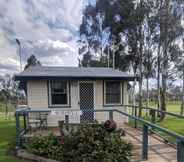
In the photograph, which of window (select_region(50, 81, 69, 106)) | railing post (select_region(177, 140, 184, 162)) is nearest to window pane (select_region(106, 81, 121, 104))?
window (select_region(50, 81, 69, 106))

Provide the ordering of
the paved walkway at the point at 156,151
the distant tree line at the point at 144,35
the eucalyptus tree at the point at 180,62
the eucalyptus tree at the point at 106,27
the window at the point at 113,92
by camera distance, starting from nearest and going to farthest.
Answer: the paved walkway at the point at 156,151, the window at the point at 113,92, the distant tree line at the point at 144,35, the eucalyptus tree at the point at 180,62, the eucalyptus tree at the point at 106,27

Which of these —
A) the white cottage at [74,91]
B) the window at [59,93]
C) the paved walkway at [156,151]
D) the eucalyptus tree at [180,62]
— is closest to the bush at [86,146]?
the paved walkway at [156,151]

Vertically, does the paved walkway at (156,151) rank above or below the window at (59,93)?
below

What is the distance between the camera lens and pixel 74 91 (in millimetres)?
9391

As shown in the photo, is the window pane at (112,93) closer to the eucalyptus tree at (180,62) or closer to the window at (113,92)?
the window at (113,92)

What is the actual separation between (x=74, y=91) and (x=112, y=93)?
1.84 metres

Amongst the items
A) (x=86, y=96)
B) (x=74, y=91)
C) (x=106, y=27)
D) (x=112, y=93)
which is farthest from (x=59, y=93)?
(x=106, y=27)

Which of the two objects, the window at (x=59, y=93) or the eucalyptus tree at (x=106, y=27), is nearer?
the window at (x=59, y=93)

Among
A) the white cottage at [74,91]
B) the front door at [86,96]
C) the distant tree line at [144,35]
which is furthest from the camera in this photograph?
the distant tree line at [144,35]

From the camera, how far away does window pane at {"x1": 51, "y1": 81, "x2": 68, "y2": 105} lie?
363 inches

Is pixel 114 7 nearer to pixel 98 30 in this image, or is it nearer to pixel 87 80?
pixel 98 30

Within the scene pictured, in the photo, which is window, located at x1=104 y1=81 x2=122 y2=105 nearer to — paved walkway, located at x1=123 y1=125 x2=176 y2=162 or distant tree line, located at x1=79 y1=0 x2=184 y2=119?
paved walkway, located at x1=123 y1=125 x2=176 y2=162

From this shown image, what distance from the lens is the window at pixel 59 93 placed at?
9.21m

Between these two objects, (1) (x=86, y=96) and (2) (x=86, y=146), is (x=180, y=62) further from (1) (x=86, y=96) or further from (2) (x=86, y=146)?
(2) (x=86, y=146)
